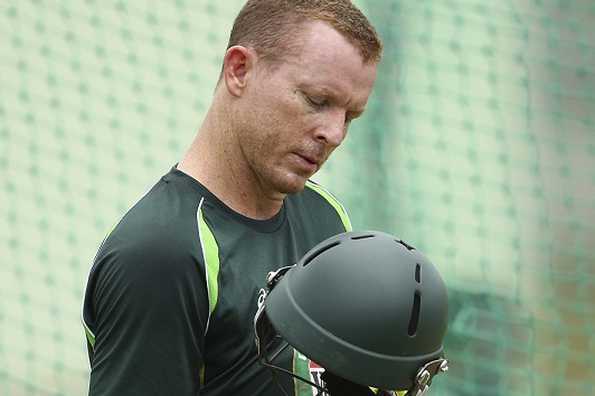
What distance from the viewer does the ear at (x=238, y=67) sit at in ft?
7.64

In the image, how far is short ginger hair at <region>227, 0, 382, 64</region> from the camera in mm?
2303

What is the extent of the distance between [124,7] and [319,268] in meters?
2.91

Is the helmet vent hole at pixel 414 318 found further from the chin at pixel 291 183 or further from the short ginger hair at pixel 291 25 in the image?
the short ginger hair at pixel 291 25

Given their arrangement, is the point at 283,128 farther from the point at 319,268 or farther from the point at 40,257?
the point at 40,257

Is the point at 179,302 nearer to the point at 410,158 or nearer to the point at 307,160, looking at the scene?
the point at 307,160

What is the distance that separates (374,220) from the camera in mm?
4594

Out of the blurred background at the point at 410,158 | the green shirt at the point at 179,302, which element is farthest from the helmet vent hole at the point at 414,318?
the blurred background at the point at 410,158

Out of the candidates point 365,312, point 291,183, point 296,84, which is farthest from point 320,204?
point 365,312

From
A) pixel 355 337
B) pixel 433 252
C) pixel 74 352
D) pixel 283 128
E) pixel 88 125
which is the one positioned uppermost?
pixel 283 128

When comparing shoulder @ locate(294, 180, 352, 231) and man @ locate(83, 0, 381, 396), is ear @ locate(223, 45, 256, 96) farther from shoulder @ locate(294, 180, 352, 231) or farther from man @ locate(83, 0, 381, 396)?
shoulder @ locate(294, 180, 352, 231)

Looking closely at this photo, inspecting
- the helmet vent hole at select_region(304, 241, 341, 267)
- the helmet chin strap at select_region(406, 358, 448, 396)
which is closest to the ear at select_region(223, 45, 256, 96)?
the helmet vent hole at select_region(304, 241, 341, 267)

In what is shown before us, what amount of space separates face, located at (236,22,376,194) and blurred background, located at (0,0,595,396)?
7.43 ft

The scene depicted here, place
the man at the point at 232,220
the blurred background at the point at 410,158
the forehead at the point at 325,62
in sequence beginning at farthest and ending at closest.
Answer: the blurred background at the point at 410,158, the forehead at the point at 325,62, the man at the point at 232,220

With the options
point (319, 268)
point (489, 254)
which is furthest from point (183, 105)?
point (319, 268)
